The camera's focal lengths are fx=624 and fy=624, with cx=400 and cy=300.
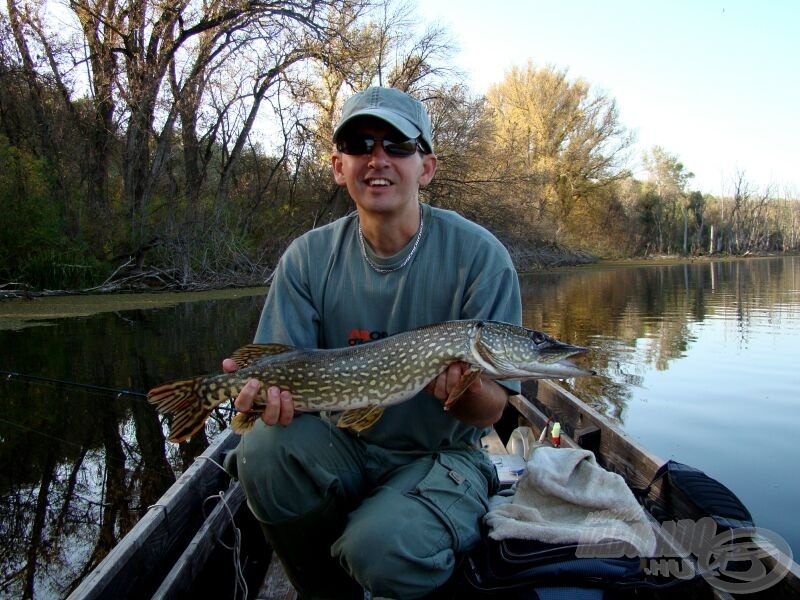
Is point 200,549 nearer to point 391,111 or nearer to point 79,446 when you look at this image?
point 391,111

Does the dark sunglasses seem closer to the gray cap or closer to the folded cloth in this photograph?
the gray cap

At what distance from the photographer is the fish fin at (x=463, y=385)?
2273 millimetres

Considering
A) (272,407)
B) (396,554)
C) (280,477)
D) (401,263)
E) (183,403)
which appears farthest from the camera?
(401,263)

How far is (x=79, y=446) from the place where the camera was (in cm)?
523

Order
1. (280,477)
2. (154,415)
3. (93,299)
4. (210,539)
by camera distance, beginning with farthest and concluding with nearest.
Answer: (93,299) → (154,415) → (210,539) → (280,477)

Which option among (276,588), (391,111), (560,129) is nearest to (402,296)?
(391,111)

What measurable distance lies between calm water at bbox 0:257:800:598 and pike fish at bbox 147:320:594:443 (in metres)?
1.51

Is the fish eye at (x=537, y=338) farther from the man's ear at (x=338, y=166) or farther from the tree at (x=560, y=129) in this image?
the tree at (x=560, y=129)

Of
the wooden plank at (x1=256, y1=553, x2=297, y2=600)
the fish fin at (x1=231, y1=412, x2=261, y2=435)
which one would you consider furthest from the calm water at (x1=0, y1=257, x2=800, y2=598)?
the fish fin at (x1=231, y1=412, x2=261, y2=435)

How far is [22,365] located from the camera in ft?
24.7

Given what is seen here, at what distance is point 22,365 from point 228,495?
555 centimetres

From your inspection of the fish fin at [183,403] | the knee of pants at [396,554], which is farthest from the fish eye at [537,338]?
the fish fin at [183,403]

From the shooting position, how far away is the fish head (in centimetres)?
239

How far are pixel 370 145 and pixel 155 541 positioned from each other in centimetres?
189
